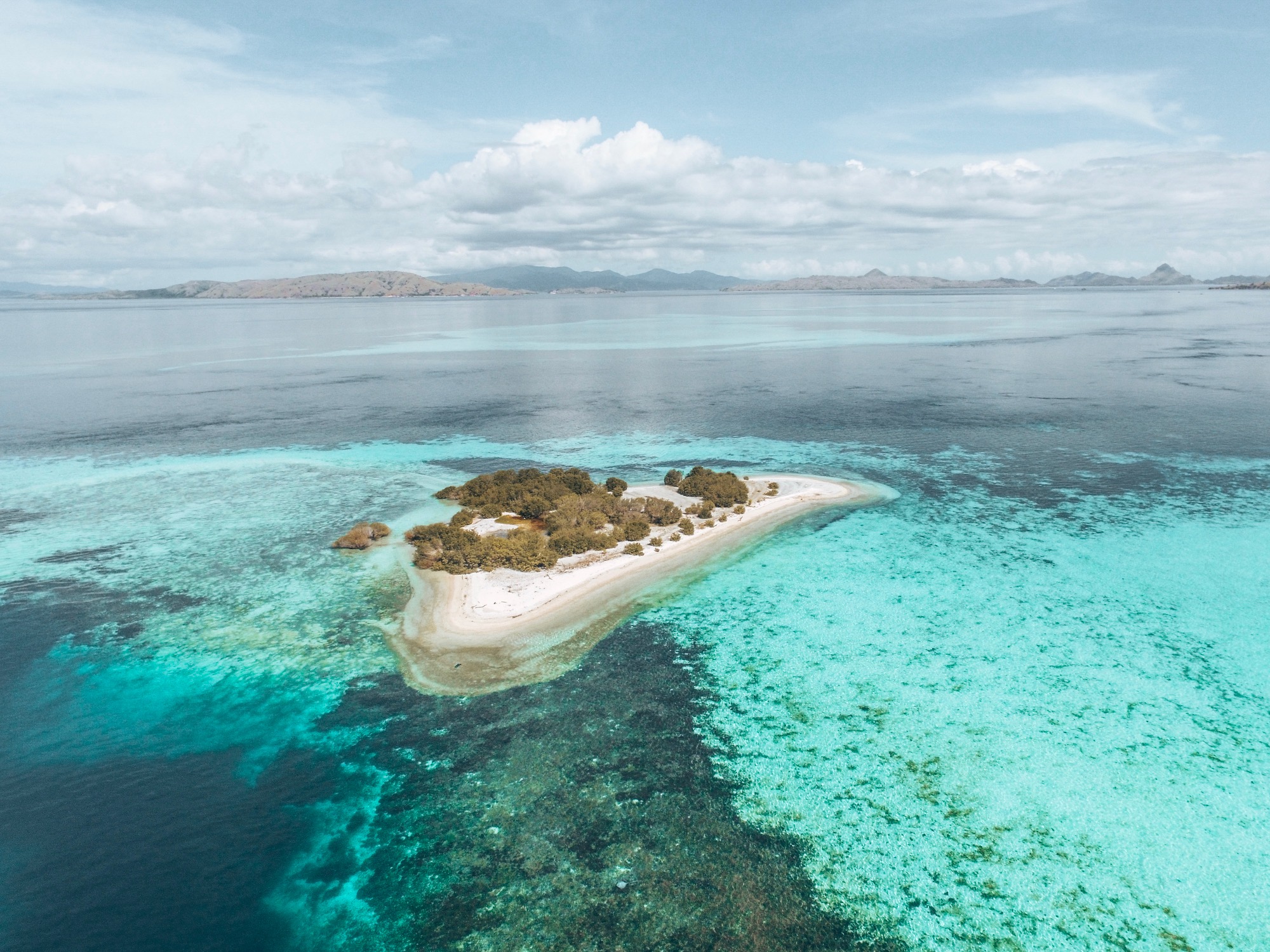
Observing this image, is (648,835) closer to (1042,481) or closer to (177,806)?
(177,806)

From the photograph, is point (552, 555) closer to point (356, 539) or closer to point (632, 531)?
point (632, 531)

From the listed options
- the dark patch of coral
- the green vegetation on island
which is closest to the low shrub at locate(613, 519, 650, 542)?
the green vegetation on island

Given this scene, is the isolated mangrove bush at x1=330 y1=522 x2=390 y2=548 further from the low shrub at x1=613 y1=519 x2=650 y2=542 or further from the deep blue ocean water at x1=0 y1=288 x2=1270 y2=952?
the low shrub at x1=613 y1=519 x2=650 y2=542

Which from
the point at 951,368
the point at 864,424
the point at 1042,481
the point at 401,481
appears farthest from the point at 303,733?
the point at 951,368

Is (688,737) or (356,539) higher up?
(356,539)

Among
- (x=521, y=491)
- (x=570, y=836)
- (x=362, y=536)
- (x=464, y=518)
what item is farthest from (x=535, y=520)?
(x=570, y=836)

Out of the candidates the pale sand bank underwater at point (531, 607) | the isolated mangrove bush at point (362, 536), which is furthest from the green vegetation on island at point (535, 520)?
the isolated mangrove bush at point (362, 536)
